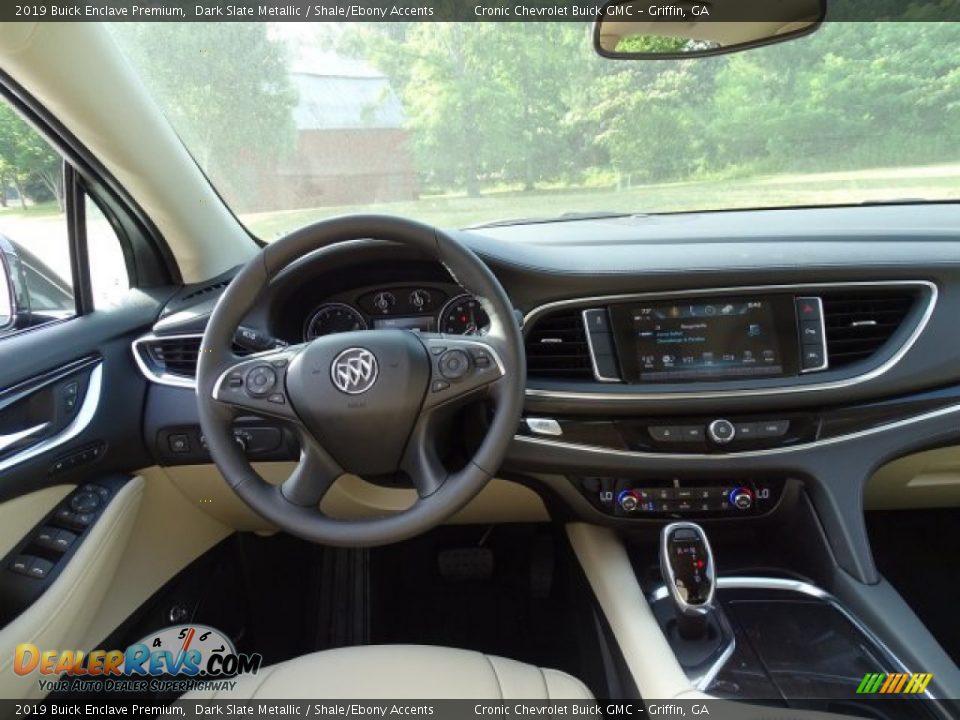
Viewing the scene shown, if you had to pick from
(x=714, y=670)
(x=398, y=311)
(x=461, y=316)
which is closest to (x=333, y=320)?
Answer: (x=398, y=311)

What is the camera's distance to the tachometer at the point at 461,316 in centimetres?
197

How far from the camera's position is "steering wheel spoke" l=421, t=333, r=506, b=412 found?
1.54 m

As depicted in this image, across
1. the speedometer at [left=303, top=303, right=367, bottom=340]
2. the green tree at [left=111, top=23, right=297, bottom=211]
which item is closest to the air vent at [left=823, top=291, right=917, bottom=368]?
the speedometer at [left=303, top=303, right=367, bottom=340]

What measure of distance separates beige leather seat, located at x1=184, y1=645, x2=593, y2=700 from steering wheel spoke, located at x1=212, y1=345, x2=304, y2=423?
0.55 m

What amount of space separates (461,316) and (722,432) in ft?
2.47

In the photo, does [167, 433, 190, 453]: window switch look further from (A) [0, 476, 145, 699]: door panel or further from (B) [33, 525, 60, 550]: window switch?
(B) [33, 525, 60, 550]: window switch

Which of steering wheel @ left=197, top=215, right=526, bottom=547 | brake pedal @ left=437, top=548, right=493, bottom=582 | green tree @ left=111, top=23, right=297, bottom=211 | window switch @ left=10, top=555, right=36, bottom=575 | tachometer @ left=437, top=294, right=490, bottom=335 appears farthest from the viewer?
brake pedal @ left=437, top=548, right=493, bottom=582

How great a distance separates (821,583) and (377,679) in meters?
1.17

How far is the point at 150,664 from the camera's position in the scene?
1.98m

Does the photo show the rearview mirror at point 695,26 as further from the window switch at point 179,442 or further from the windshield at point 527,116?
the window switch at point 179,442

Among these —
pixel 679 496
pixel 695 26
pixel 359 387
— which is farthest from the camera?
pixel 679 496

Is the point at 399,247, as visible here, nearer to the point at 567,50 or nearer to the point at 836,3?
the point at 567,50

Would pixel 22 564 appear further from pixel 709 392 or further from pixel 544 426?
pixel 709 392

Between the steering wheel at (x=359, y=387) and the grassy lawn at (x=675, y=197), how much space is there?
64cm
